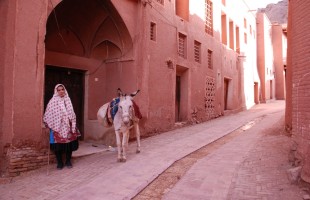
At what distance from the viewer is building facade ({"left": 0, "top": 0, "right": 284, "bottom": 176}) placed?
6348 mm

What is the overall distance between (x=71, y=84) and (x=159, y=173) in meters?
5.13

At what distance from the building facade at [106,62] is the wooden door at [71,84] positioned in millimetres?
32

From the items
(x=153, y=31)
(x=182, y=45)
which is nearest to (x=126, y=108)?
(x=153, y=31)

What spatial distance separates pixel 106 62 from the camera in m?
10.8

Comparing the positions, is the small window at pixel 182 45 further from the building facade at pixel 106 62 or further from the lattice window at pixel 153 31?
the lattice window at pixel 153 31

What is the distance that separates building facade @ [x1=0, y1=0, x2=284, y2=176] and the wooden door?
0.11 feet

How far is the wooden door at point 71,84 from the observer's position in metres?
9.30

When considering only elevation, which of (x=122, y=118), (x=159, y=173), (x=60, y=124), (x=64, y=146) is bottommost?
(x=159, y=173)

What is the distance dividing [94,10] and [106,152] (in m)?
4.58

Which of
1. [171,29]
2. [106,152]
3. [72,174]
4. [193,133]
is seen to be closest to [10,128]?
[72,174]

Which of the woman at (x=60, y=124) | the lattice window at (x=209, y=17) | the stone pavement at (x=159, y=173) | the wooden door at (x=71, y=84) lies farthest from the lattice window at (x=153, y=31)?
the lattice window at (x=209, y=17)

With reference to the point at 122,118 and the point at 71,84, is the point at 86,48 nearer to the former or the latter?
the point at 71,84

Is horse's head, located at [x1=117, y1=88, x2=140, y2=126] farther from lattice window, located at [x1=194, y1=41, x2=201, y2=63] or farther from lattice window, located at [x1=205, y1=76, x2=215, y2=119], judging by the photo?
lattice window, located at [x1=205, y1=76, x2=215, y2=119]

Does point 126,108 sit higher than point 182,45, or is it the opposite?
point 182,45
